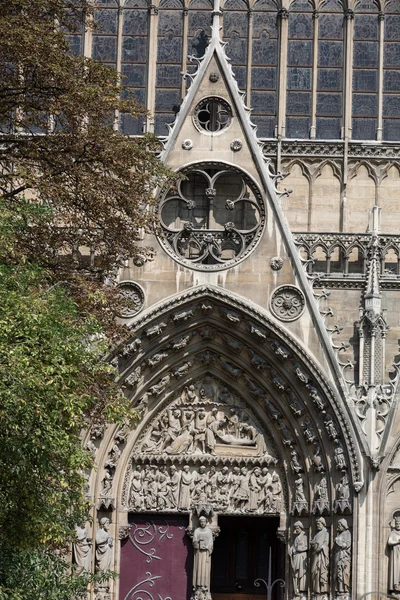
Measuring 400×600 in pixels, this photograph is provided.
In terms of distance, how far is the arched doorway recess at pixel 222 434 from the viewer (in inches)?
1046

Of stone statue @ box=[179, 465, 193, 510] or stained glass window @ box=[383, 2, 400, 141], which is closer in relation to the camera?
stone statue @ box=[179, 465, 193, 510]

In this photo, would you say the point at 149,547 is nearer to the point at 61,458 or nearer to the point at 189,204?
the point at 189,204

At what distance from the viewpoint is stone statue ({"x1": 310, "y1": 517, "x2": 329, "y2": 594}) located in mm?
26219

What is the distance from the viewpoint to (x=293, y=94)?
29656 mm

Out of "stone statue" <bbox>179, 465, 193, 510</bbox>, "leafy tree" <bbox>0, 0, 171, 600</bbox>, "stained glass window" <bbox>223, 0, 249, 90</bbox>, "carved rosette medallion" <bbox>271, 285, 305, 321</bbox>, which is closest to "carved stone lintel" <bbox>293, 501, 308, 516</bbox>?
"stone statue" <bbox>179, 465, 193, 510</bbox>

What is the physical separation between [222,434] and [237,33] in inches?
298

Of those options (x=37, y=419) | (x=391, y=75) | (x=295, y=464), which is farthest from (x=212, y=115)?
(x=37, y=419)

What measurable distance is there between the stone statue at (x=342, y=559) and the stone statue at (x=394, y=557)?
26.4 inches

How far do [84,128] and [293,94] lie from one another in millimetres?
8345

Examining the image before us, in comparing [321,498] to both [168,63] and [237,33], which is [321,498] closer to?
[168,63]

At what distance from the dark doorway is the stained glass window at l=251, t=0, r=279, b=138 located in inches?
277

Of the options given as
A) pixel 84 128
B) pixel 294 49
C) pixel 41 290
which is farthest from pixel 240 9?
pixel 41 290

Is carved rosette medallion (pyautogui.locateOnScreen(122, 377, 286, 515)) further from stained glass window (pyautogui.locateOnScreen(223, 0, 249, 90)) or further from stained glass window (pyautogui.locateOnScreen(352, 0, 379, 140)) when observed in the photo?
stained glass window (pyautogui.locateOnScreen(223, 0, 249, 90))

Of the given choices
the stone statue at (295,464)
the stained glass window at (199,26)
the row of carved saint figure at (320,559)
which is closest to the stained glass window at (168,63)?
the stained glass window at (199,26)
